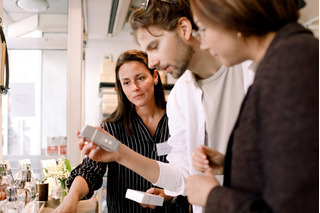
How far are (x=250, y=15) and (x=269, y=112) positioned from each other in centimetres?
20

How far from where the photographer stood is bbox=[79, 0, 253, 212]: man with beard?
126 centimetres

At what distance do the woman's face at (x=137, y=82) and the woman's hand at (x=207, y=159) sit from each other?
841mm

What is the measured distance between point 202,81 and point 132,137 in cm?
62

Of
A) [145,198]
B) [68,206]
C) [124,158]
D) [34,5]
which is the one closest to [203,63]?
[124,158]

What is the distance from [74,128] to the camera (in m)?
2.68

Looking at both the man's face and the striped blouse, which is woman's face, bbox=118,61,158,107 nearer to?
the striped blouse

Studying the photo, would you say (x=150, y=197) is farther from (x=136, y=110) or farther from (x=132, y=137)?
(x=136, y=110)

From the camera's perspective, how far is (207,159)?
0.95 m

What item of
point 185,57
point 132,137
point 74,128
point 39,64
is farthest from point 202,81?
point 39,64

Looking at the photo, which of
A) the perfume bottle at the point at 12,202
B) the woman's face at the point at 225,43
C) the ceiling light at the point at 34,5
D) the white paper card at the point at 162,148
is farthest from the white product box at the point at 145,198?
the ceiling light at the point at 34,5

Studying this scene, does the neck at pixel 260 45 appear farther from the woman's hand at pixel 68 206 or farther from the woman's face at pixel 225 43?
the woman's hand at pixel 68 206

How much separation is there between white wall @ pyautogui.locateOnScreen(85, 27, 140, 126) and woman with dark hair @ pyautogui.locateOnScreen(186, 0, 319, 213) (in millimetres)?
5747

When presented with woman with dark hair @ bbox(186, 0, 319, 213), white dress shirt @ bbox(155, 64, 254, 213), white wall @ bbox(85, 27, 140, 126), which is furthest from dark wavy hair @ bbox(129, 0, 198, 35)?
white wall @ bbox(85, 27, 140, 126)

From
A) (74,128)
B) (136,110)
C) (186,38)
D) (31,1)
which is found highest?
(31,1)
